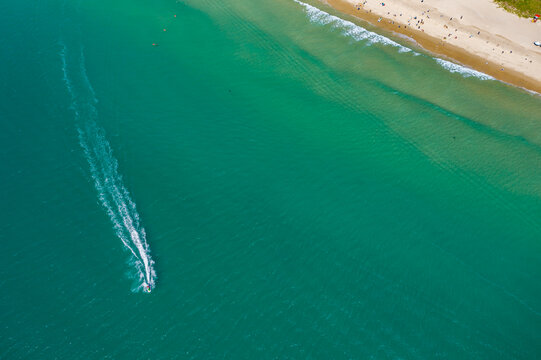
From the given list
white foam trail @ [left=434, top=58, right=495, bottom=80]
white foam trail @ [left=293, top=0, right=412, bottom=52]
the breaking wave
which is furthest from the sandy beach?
white foam trail @ [left=293, top=0, right=412, bottom=52]

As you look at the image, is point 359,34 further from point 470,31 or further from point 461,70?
point 470,31

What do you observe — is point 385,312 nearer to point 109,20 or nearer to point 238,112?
point 238,112

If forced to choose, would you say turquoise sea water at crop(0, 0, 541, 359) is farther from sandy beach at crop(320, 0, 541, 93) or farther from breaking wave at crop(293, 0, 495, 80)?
sandy beach at crop(320, 0, 541, 93)

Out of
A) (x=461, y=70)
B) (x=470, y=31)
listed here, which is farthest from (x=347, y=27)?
(x=470, y=31)

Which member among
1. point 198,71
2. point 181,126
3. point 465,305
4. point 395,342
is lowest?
point 395,342

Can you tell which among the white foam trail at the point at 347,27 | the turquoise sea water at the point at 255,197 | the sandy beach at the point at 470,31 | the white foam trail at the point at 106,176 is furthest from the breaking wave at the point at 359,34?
the white foam trail at the point at 106,176

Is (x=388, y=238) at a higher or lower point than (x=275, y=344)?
higher

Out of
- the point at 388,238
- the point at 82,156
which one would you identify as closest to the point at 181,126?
the point at 82,156
